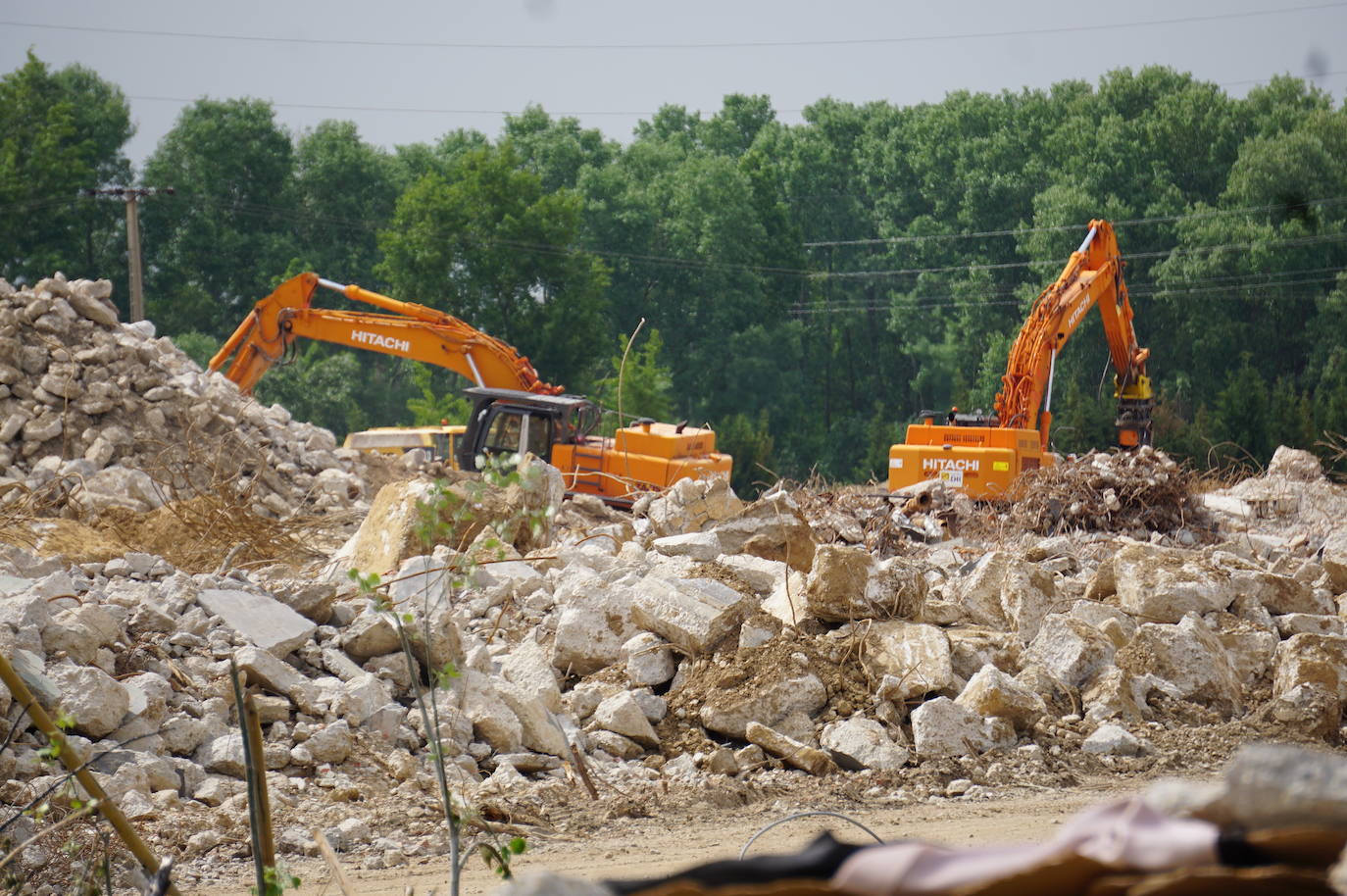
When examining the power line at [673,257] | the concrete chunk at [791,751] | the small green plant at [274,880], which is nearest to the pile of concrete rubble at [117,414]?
the concrete chunk at [791,751]

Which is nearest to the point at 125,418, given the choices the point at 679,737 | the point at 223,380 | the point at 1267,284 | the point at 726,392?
the point at 223,380

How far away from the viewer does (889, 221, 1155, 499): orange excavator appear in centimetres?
1485

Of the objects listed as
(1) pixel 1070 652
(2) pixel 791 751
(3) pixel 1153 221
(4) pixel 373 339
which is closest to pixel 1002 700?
(1) pixel 1070 652

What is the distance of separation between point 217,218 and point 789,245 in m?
19.0

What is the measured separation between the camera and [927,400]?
4422 cm

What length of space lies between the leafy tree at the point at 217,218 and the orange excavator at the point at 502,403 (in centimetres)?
2454

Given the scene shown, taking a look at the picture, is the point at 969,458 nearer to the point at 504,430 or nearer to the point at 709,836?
the point at 504,430

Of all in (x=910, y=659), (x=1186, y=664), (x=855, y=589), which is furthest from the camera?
(x=1186, y=664)

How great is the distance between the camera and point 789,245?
44.8 metres

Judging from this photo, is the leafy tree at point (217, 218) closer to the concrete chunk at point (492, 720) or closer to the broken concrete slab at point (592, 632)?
the broken concrete slab at point (592, 632)

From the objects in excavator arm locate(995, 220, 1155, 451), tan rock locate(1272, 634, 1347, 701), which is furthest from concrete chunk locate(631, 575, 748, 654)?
excavator arm locate(995, 220, 1155, 451)

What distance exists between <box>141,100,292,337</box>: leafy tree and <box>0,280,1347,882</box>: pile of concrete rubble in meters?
35.3

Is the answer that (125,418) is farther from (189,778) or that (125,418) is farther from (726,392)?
(726,392)

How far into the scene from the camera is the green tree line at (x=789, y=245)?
37688 millimetres
